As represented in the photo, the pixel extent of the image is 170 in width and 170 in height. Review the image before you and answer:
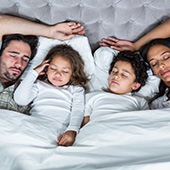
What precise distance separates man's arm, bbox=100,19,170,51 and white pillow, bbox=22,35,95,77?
120 mm

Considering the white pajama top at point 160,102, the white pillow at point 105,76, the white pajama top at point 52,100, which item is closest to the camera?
the white pajama top at point 52,100

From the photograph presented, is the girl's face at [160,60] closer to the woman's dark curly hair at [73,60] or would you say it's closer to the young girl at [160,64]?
the young girl at [160,64]

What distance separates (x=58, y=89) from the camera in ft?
5.61

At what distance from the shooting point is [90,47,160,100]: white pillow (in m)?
1.80

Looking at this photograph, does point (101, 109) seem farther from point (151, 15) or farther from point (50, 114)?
point (151, 15)

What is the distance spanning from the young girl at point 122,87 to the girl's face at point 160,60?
7 cm

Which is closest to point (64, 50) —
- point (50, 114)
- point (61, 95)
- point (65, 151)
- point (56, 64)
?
point (56, 64)

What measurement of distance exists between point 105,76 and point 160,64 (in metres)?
0.32

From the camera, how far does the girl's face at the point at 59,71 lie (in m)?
1.67

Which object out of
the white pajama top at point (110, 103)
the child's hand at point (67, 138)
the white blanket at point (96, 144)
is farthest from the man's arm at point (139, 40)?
the child's hand at point (67, 138)

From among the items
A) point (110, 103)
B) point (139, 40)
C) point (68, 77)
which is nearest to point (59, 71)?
point (68, 77)

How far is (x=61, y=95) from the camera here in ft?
5.56

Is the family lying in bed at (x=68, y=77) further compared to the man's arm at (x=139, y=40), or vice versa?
the man's arm at (x=139, y=40)

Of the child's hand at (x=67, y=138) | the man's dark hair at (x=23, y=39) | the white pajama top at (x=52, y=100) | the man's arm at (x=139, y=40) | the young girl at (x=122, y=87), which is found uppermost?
the man's arm at (x=139, y=40)
